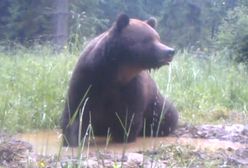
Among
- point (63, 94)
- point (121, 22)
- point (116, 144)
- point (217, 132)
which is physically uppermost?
point (121, 22)

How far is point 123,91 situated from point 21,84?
94.3 inches

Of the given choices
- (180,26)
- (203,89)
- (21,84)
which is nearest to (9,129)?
(21,84)

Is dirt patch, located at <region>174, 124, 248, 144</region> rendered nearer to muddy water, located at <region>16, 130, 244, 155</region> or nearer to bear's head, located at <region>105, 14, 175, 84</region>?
muddy water, located at <region>16, 130, 244, 155</region>

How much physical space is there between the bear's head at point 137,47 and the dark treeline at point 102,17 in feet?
57.6

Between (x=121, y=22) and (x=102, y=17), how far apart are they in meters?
26.3

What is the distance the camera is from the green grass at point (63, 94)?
Result: 6.82 m

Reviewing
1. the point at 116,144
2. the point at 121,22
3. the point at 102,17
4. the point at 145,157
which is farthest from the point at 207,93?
the point at 102,17

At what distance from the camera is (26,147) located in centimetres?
518

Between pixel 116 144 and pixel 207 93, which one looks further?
pixel 207 93

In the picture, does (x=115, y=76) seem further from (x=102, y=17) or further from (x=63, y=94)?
(x=102, y=17)

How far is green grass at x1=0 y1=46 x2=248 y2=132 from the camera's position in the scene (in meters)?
6.82

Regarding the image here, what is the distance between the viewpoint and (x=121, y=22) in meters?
5.98

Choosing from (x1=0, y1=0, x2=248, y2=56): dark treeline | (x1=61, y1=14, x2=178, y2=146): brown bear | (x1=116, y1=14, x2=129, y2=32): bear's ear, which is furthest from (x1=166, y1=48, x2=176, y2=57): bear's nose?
(x1=0, y1=0, x2=248, y2=56): dark treeline

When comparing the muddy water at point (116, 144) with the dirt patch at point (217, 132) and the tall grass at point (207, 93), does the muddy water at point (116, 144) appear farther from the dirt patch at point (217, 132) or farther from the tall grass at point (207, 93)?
the tall grass at point (207, 93)
